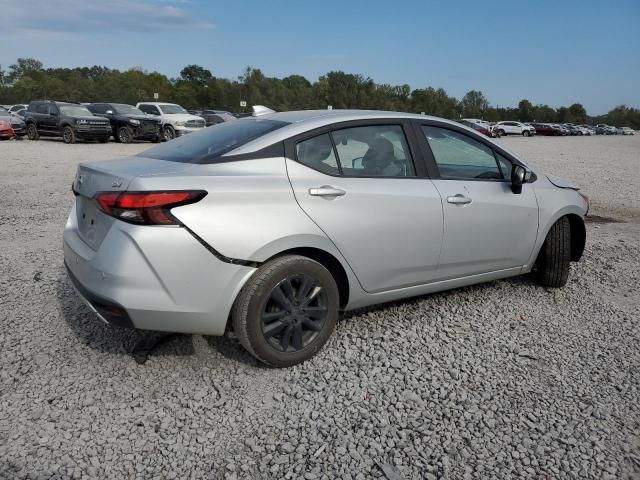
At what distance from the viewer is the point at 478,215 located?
4.05m

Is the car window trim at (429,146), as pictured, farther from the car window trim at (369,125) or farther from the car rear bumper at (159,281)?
the car rear bumper at (159,281)

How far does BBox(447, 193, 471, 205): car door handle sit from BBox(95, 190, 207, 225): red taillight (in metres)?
1.92

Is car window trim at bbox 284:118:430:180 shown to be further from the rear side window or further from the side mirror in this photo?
the side mirror

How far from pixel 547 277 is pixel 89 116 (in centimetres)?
2174

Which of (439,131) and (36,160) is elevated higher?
(439,131)

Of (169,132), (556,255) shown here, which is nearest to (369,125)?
(556,255)

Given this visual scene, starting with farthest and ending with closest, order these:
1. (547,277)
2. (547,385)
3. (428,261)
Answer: (547,277), (428,261), (547,385)

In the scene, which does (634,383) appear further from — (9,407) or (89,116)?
(89,116)

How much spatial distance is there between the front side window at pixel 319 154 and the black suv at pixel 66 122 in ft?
69.1

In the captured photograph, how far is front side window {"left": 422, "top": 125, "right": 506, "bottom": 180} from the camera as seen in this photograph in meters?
4.04

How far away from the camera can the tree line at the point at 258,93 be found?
73625 millimetres

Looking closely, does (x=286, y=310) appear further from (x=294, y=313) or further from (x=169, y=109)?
(x=169, y=109)

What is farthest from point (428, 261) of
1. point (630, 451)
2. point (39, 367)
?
point (39, 367)

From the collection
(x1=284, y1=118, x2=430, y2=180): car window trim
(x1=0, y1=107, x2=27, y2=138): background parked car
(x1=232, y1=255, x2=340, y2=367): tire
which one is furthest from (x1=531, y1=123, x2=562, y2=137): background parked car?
(x1=232, y1=255, x2=340, y2=367): tire
